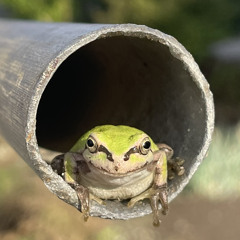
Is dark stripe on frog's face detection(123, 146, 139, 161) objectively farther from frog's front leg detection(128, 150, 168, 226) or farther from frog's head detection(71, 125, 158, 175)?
frog's front leg detection(128, 150, 168, 226)

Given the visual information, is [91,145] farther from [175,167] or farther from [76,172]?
[175,167]

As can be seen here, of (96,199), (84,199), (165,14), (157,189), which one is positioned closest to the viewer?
(84,199)

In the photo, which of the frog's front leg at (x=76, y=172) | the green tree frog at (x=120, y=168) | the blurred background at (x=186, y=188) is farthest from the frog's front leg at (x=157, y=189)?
the blurred background at (x=186, y=188)

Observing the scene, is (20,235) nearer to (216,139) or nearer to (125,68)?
(125,68)

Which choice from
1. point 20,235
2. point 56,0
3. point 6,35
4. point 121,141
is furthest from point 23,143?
point 56,0

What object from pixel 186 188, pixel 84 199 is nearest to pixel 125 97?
pixel 84 199

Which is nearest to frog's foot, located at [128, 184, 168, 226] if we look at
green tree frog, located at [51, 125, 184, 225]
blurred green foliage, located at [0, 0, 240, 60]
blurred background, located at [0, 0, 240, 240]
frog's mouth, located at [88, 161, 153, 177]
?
green tree frog, located at [51, 125, 184, 225]
